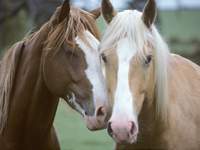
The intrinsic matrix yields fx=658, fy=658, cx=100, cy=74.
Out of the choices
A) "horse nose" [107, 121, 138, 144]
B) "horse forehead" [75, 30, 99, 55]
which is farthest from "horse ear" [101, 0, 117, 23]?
"horse nose" [107, 121, 138, 144]

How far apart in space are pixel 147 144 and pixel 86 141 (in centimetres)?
556

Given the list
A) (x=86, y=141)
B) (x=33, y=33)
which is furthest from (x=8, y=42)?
(x=33, y=33)

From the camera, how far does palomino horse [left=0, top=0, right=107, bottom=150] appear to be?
466cm

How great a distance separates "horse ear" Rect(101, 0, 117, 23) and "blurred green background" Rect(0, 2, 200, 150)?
0.47 meters

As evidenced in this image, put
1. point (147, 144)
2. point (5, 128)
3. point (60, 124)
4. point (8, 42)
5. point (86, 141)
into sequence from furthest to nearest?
point (8, 42), point (60, 124), point (86, 141), point (5, 128), point (147, 144)

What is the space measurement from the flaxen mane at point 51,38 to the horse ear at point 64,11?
2 centimetres

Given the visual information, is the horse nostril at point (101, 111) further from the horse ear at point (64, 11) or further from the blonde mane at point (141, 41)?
the horse ear at point (64, 11)

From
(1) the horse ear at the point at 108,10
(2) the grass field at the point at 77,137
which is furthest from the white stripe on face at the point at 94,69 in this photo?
(2) the grass field at the point at 77,137

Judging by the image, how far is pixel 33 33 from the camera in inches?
204

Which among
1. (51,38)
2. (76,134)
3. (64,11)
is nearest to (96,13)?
(64,11)

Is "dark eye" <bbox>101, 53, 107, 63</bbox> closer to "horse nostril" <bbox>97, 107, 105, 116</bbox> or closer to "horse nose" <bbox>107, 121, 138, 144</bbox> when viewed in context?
→ "horse nostril" <bbox>97, 107, 105, 116</bbox>

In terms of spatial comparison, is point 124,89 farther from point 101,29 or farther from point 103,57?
point 101,29

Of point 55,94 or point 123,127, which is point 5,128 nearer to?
point 55,94

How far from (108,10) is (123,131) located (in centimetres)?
99
